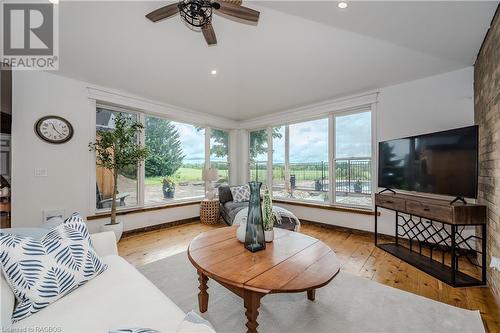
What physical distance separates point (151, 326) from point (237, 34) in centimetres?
253

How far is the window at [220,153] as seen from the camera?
526 centimetres

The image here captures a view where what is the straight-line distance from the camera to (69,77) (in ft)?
9.98

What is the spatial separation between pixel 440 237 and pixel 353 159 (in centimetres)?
162

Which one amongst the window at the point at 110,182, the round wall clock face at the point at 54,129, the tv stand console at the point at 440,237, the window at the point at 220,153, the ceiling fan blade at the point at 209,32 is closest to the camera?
the ceiling fan blade at the point at 209,32

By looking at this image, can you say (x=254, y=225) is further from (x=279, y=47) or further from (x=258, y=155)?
(x=258, y=155)

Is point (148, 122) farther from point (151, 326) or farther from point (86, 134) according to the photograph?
point (151, 326)

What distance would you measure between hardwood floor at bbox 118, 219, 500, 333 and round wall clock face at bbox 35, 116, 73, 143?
174 centimetres

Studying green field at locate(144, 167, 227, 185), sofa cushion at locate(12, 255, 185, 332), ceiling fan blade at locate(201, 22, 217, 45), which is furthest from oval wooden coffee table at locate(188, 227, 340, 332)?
green field at locate(144, 167, 227, 185)

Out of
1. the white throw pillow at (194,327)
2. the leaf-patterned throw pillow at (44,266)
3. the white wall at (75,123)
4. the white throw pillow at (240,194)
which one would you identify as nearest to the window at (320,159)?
the white wall at (75,123)

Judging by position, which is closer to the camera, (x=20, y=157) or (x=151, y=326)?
(x=151, y=326)

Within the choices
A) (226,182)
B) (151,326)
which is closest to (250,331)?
(151,326)

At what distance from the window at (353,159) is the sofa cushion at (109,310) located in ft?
11.7

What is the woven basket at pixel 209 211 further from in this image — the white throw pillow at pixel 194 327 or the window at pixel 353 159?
the white throw pillow at pixel 194 327

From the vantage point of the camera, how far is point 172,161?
14.4ft
